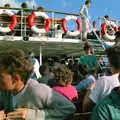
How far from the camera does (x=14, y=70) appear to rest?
3912 mm

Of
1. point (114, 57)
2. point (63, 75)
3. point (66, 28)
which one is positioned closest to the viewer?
point (114, 57)

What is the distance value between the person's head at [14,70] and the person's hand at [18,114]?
206mm

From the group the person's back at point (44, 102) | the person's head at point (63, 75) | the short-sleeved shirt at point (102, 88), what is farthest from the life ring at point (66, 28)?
the person's back at point (44, 102)

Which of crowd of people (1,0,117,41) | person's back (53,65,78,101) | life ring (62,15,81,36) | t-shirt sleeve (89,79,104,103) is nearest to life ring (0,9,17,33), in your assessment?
crowd of people (1,0,117,41)

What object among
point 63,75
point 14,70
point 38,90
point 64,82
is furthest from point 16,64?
point 64,82

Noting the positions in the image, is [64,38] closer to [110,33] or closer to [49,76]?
[110,33]

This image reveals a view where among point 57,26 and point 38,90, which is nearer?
point 38,90

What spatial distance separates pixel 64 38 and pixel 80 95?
13301mm

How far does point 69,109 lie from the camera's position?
403 centimetres

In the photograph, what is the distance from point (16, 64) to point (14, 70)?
50mm

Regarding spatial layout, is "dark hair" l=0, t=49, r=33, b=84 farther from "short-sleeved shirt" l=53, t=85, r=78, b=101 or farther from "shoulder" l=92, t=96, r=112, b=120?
"short-sleeved shirt" l=53, t=85, r=78, b=101

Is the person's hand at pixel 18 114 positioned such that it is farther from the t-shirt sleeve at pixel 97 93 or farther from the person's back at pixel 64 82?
the person's back at pixel 64 82

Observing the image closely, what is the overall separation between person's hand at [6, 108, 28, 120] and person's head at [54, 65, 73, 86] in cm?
203

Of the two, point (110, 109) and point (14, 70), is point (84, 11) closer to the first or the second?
point (14, 70)
